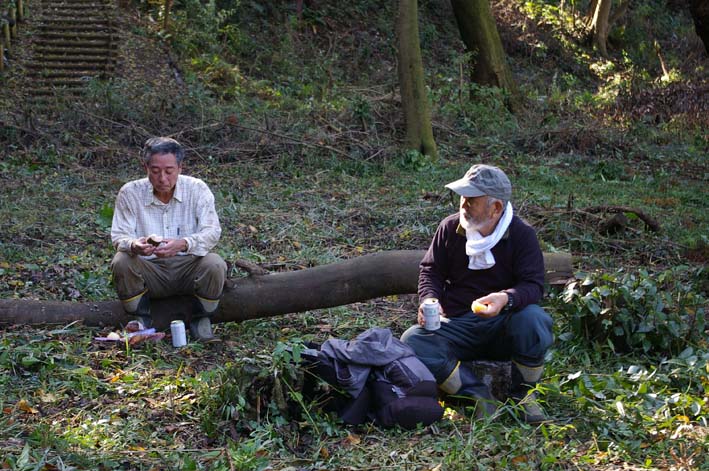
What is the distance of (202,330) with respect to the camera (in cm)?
558

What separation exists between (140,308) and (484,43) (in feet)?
39.0

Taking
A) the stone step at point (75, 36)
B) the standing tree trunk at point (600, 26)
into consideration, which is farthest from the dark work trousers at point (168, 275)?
the standing tree trunk at point (600, 26)

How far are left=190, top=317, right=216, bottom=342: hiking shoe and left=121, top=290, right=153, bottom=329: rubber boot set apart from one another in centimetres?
29

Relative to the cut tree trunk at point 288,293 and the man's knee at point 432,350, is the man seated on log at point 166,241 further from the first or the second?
the man's knee at point 432,350

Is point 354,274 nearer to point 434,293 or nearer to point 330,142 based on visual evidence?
point 434,293

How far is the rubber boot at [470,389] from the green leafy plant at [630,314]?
1.15m

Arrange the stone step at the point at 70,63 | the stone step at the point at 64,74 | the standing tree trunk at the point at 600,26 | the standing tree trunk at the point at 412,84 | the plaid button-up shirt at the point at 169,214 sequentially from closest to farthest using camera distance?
the plaid button-up shirt at the point at 169,214 → the standing tree trunk at the point at 412,84 → the stone step at the point at 64,74 → the stone step at the point at 70,63 → the standing tree trunk at the point at 600,26

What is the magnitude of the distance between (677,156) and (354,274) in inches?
322

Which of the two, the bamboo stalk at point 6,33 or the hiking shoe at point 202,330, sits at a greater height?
the bamboo stalk at point 6,33

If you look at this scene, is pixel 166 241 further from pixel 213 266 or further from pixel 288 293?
pixel 288 293

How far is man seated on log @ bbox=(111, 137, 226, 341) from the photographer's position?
5.47m

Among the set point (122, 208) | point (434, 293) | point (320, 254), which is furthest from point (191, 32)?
point (434, 293)

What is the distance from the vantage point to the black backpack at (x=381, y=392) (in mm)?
4164

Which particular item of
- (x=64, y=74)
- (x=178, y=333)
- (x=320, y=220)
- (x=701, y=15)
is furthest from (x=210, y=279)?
(x=64, y=74)
